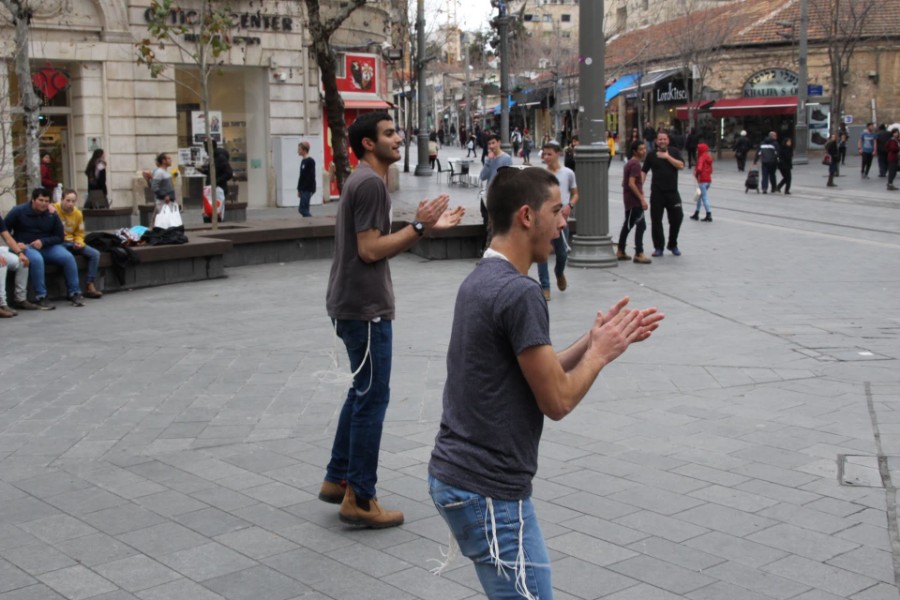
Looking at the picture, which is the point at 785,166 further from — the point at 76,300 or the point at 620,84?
the point at 620,84

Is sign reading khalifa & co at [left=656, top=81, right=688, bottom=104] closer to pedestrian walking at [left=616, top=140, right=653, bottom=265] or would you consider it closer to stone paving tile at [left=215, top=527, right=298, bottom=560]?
pedestrian walking at [left=616, top=140, right=653, bottom=265]

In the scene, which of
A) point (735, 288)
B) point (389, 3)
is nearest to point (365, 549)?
point (735, 288)

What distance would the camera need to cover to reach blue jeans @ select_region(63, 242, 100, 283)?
1220 cm

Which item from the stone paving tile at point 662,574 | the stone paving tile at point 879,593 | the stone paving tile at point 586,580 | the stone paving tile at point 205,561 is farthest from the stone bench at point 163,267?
the stone paving tile at point 879,593

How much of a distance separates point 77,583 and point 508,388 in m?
2.45

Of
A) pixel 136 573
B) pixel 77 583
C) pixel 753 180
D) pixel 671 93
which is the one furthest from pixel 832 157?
pixel 77 583

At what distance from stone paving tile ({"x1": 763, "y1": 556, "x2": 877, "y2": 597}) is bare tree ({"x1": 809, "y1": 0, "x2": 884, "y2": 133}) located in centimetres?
3470

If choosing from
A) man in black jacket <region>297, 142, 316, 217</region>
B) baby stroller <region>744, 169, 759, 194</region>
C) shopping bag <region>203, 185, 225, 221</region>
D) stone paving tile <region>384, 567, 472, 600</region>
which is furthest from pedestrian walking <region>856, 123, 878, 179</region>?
stone paving tile <region>384, 567, 472, 600</region>

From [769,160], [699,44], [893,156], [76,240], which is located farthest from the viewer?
[699,44]

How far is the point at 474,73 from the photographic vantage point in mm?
96562

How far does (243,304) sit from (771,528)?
7941mm

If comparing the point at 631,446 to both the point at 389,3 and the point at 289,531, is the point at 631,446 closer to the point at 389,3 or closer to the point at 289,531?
the point at 289,531

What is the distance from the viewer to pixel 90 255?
40.2 ft

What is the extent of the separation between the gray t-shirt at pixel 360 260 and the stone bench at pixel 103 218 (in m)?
16.1
